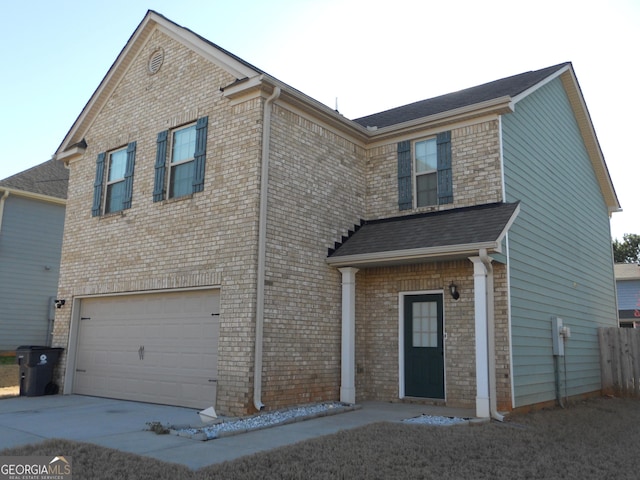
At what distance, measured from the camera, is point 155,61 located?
12531 mm

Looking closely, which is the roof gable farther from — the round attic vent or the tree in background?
the tree in background

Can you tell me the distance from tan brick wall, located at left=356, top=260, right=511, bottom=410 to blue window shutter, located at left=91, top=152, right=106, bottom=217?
20.3 feet

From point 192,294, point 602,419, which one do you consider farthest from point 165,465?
point 602,419

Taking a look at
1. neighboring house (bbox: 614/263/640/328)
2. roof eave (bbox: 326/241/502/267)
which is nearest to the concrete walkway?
roof eave (bbox: 326/241/502/267)

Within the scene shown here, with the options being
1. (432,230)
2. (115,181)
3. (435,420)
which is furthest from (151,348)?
(432,230)

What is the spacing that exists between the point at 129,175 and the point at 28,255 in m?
9.16

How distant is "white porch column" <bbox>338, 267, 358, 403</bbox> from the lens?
1062 centimetres

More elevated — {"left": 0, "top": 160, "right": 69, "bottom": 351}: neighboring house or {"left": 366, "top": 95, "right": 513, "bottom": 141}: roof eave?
{"left": 366, "top": 95, "right": 513, "bottom": 141}: roof eave

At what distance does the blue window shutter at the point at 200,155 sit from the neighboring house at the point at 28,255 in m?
10.7

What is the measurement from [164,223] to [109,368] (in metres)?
3.44

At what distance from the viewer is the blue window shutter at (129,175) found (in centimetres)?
1217

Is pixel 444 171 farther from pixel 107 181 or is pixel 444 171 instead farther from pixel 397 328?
pixel 107 181

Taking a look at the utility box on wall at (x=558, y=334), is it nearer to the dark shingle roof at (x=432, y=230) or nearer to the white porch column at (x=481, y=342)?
the dark shingle roof at (x=432, y=230)

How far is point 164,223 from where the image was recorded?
36.7 ft
